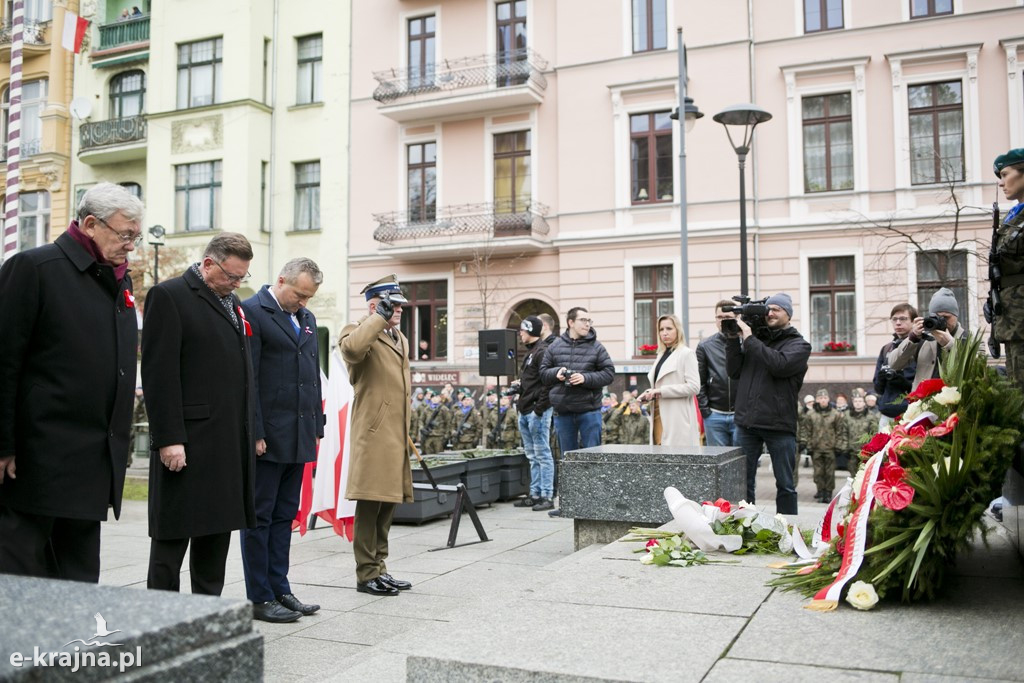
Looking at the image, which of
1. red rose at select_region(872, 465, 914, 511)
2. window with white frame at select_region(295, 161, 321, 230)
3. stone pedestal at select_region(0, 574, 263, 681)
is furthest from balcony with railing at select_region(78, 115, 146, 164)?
stone pedestal at select_region(0, 574, 263, 681)

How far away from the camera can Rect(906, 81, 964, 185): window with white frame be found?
21.6 metres

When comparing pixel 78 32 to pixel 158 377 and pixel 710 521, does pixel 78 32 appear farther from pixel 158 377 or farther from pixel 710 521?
pixel 710 521

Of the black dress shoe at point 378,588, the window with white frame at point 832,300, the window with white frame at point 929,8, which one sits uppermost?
the window with white frame at point 929,8

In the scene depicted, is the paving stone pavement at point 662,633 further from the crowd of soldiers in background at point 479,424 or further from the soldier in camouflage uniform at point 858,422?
the crowd of soldiers in background at point 479,424

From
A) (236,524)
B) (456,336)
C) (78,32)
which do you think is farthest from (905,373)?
(456,336)

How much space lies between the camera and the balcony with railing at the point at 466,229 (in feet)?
81.4

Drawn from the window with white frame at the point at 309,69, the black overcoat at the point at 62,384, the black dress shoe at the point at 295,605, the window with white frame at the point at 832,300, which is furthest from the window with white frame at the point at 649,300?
the black overcoat at the point at 62,384

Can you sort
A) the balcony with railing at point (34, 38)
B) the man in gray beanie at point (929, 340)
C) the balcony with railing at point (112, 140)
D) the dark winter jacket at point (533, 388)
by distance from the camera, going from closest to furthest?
1. the man in gray beanie at point (929, 340)
2. the dark winter jacket at point (533, 388)
3. the balcony with railing at point (112, 140)
4. the balcony with railing at point (34, 38)

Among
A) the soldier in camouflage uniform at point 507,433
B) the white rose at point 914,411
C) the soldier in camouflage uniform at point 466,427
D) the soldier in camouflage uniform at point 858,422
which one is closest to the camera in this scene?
the white rose at point 914,411

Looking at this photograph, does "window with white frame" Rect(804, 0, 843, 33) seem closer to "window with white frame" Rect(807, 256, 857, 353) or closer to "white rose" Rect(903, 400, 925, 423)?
"window with white frame" Rect(807, 256, 857, 353)

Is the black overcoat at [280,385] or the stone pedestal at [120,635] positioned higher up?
the black overcoat at [280,385]

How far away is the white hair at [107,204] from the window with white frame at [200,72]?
87.6 feet

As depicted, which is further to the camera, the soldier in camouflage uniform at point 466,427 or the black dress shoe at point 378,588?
the soldier in camouflage uniform at point 466,427

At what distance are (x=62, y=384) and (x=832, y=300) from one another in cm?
2109
